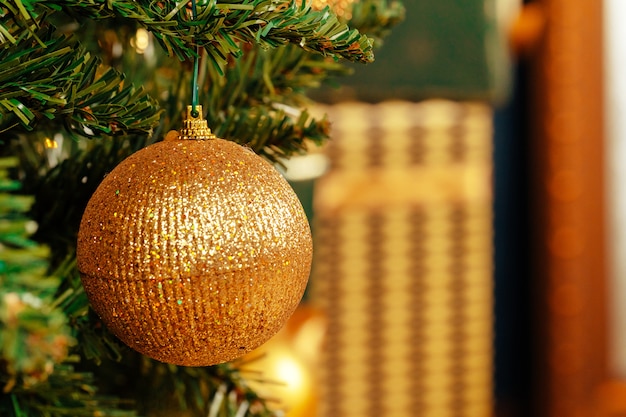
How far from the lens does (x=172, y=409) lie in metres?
0.40

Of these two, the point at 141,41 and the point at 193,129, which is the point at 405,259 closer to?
the point at 141,41

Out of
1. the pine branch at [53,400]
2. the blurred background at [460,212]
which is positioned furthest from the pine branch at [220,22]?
the blurred background at [460,212]

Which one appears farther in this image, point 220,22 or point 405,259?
point 405,259

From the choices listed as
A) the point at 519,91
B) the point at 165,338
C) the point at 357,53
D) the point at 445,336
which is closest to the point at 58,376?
the point at 165,338

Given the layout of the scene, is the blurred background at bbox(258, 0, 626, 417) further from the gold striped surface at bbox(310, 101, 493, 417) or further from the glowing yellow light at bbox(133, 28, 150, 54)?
the glowing yellow light at bbox(133, 28, 150, 54)

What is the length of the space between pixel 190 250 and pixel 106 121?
7cm

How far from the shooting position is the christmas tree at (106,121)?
19 centimetres

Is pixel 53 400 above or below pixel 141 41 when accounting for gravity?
below

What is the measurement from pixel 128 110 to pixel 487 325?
100 cm

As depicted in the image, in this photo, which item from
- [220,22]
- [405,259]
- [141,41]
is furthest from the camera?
[405,259]

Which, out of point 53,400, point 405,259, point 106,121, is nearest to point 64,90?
point 106,121

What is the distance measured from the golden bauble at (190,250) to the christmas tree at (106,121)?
24 millimetres

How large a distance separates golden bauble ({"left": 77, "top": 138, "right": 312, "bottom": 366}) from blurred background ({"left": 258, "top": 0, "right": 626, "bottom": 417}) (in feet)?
2.22

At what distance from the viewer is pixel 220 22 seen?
0.78 ft
